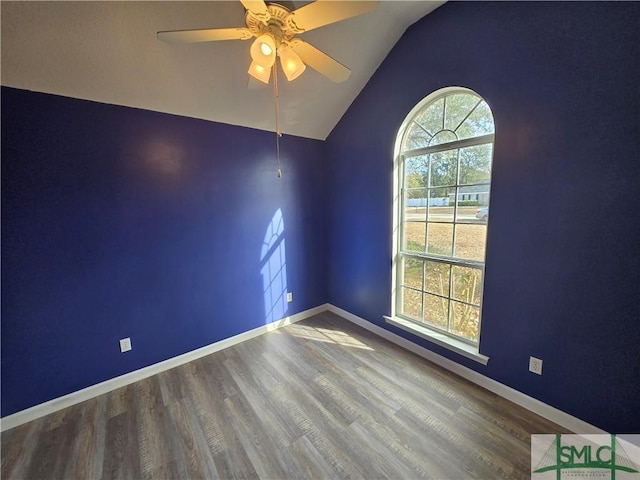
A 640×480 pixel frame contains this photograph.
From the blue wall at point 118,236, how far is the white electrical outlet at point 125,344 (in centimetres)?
4

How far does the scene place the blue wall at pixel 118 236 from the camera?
5.67 feet

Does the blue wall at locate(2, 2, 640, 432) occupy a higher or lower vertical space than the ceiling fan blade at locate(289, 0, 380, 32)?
lower

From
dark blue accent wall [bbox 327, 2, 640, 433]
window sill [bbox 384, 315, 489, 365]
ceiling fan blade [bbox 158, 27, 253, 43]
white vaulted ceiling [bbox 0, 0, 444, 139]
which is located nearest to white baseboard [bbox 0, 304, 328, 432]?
window sill [bbox 384, 315, 489, 365]

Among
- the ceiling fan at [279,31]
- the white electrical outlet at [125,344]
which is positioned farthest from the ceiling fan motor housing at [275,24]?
the white electrical outlet at [125,344]

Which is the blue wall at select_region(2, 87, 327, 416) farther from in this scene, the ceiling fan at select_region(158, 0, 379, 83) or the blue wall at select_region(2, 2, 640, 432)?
the ceiling fan at select_region(158, 0, 379, 83)

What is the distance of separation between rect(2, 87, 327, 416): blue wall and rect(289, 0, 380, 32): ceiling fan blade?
1.56 m

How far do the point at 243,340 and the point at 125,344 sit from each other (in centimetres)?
106

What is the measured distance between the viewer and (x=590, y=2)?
1359 millimetres

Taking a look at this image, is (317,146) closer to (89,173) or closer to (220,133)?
(220,133)

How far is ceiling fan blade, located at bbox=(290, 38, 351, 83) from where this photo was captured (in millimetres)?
1318

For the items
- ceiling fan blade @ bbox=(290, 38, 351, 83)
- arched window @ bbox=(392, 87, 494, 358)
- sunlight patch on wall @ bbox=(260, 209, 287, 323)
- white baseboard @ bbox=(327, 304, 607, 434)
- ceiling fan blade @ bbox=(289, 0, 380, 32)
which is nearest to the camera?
ceiling fan blade @ bbox=(289, 0, 380, 32)

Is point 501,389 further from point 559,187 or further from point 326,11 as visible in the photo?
point 326,11

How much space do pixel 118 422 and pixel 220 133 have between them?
97.8 inches

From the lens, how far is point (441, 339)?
7.42 ft
